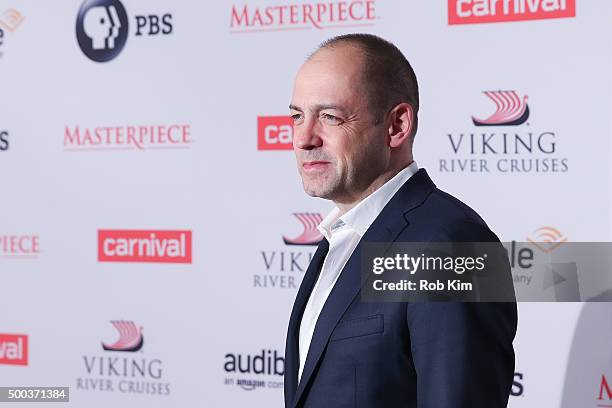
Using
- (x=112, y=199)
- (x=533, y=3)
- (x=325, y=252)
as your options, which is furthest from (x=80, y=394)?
(x=533, y=3)

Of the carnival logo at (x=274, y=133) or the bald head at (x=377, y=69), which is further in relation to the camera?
the carnival logo at (x=274, y=133)

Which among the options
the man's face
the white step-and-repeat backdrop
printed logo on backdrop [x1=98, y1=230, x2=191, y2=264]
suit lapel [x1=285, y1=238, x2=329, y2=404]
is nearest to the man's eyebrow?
the man's face

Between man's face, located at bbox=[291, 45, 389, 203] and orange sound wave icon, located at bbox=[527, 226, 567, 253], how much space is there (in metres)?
1.27

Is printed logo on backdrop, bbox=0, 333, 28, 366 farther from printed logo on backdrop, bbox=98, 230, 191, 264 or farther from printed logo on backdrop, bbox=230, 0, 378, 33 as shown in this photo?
printed logo on backdrop, bbox=230, 0, 378, 33

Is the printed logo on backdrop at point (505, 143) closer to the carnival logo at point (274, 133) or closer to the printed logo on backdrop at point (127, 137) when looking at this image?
the carnival logo at point (274, 133)

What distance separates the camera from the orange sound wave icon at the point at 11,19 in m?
3.50

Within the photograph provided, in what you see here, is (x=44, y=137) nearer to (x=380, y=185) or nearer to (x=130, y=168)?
(x=130, y=168)

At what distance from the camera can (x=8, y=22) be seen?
3520 mm

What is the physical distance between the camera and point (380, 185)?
1.59m

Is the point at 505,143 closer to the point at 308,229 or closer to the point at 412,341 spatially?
the point at 308,229

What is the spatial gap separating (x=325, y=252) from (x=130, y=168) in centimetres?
180

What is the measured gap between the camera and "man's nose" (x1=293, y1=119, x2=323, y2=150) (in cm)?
156

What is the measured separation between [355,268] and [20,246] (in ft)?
7.95

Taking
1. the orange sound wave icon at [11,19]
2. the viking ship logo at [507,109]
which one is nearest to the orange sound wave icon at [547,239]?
the viking ship logo at [507,109]
